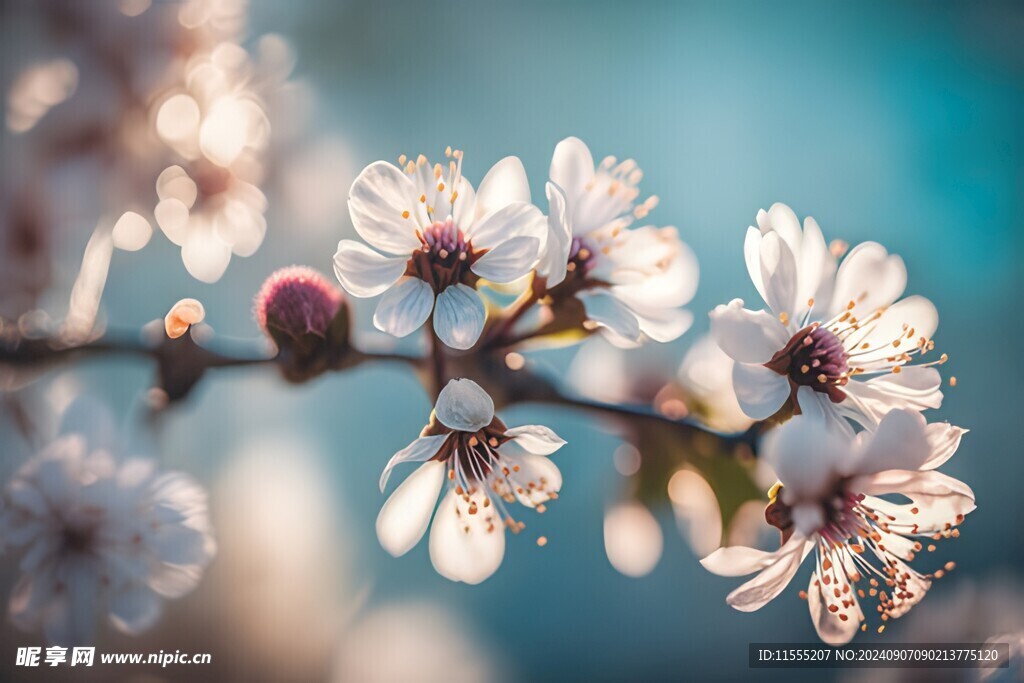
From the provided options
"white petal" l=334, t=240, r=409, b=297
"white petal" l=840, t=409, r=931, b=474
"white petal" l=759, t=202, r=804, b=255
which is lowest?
"white petal" l=840, t=409, r=931, b=474

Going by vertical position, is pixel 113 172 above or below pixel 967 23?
below

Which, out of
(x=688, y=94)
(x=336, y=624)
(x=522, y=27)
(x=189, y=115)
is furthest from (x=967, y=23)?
(x=336, y=624)

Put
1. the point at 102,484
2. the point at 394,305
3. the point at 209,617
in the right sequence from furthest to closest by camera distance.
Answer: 1. the point at 209,617
2. the point at 102,484
3. the point at 394,305

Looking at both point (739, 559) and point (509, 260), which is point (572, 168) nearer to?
point (509, 260)

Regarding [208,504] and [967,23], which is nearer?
[208,504]

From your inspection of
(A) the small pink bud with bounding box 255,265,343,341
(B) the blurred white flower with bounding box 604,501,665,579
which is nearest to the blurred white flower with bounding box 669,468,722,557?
(B) the blurred white flower with bounding box 604,501,665,579

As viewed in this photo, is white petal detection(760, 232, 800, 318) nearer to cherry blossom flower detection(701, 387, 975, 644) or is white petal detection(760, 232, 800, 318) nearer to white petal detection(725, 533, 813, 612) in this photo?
cherry blossom flower detection(701, 387, 975, 644)

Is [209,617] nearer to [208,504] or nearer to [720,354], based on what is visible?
[208,504]
